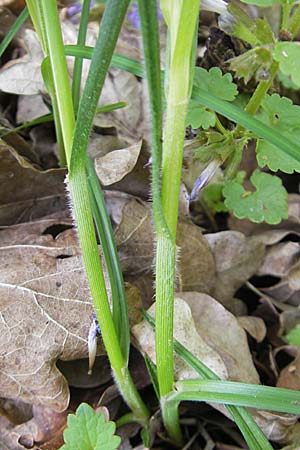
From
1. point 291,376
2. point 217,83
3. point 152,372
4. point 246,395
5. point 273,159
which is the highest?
point 217,83

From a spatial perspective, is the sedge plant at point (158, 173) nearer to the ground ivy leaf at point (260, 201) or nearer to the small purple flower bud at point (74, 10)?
the ground ivy leaf at point (260, 201)

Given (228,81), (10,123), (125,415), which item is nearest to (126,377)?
(125,415)

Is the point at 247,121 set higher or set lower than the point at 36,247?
higher

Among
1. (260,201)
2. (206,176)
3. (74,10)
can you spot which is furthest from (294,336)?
(74,10)

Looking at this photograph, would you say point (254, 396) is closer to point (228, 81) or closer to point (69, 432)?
point (69, 432)

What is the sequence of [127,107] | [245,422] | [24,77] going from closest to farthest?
1. [245,422]
2. [24,77]
3. [127,107]

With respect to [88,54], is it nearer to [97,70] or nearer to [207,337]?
[97,70]

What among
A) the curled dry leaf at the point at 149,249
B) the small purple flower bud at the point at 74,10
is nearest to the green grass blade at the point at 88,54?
the curled dry leaf at the point at 149,249
